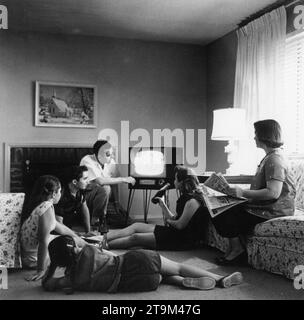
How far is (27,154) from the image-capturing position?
16.3ft

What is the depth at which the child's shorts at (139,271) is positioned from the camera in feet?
7.02

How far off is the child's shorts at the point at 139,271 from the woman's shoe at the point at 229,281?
0.35m

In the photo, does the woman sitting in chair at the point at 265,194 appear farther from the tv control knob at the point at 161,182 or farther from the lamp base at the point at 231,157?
the tv control knob at the point at 161,182

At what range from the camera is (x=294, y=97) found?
3932 millimetres

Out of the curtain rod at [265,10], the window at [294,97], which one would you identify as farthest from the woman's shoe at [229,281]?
the curtain rod at [265,10]

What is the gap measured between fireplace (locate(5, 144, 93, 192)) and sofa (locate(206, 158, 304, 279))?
108 inches

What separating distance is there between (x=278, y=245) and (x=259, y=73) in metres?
2.27

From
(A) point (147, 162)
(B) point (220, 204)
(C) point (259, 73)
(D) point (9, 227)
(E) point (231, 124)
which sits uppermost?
(C) point (259, 73)

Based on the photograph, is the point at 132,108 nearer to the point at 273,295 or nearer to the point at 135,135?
the point at 135,135

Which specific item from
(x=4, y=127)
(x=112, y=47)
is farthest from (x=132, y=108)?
(x=4, y=127)

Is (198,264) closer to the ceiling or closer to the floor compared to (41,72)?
closer to the floor

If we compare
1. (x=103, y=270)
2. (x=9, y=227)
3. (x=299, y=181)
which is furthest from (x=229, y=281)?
(x=9, y=227)

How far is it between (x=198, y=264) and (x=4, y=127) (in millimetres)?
3112

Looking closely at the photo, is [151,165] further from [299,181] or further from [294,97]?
[299,181]
